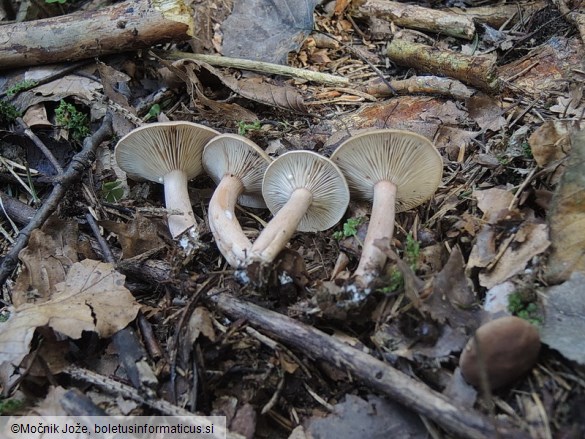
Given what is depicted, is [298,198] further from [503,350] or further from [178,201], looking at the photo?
[503,350]

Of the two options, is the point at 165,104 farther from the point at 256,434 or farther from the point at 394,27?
the point at 256,434

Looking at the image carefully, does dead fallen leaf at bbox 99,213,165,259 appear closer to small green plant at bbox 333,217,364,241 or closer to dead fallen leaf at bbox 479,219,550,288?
small green plant at bbox 333,217,364,241

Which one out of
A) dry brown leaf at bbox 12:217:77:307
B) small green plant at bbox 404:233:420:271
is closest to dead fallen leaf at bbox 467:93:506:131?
small green plant at bbox 404:233:420:271

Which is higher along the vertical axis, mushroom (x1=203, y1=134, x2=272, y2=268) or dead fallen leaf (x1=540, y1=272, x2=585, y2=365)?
mushroom (x1=203, y1=134, x2=272, y2=268)

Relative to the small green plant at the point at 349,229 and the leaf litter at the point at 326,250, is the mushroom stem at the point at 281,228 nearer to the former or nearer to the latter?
the leaf litter at the point at 326,250

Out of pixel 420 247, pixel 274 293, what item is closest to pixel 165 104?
pixel 274 293

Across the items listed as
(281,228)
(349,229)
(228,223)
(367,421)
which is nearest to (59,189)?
(228,223)
